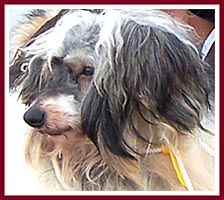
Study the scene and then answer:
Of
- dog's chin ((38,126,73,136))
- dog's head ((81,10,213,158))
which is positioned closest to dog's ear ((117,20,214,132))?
dog's head ((81,10,213,158))

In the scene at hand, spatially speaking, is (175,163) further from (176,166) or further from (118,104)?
(118,104)

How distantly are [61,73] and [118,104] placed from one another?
0.11 meters

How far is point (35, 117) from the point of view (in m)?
0.96

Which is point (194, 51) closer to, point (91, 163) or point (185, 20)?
point (185, 20)

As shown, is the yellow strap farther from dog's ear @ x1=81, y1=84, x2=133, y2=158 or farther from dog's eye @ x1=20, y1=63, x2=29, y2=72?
dog's eye @ x1=20, y1=63, x2=29, y2=72

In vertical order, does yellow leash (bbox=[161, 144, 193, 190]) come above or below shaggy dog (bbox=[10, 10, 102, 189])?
below

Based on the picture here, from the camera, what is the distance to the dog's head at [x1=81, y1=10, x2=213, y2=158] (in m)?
0.96

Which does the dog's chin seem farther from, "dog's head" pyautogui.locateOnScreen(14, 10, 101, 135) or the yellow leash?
the yellow leash

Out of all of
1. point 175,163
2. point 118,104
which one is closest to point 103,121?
point 118,104

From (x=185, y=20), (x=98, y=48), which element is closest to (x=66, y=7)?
(x=98, y=48)

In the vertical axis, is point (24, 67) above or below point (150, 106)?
above

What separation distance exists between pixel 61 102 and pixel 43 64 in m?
0.09

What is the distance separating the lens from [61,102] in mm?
945

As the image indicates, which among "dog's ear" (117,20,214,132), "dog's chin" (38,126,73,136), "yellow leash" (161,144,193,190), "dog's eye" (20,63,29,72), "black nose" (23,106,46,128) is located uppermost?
"dog's eye" (20,63,29,72)
